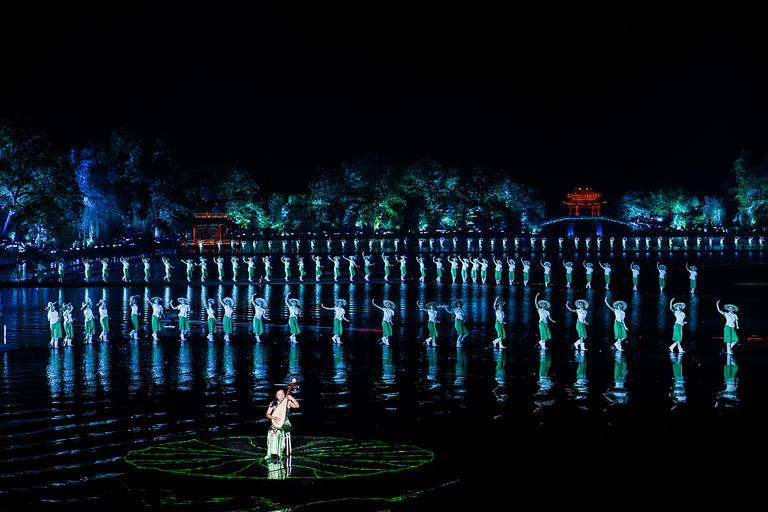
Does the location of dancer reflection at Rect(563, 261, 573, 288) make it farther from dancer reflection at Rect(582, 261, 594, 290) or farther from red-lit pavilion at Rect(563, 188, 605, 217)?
red-lit pavilion at Rect(563, 188, 605, 217)

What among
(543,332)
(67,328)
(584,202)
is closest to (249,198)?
(584,202)

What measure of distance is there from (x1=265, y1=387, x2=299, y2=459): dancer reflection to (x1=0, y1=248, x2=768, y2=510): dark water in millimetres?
804

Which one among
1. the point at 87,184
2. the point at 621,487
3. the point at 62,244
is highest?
the point at 87,184

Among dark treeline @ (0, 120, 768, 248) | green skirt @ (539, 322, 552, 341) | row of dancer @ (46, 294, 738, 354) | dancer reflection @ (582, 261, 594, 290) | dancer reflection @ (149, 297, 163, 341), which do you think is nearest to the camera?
row of dancer @ (46, 294, 738, 354)

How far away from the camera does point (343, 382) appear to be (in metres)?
18.7

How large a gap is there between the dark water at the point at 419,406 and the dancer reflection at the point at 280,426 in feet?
2.64

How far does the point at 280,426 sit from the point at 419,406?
487cm

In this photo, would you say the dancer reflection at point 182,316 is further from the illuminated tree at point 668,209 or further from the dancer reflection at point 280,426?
the illuminated tree at point 668,209

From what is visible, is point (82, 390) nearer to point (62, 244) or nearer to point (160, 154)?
point (62, 244)

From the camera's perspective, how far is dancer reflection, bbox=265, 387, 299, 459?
39.3ft

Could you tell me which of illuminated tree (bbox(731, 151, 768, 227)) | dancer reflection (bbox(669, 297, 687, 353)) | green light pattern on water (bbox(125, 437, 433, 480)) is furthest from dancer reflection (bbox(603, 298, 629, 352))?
illuminated tree (bbox(731, 151, 768, 227))

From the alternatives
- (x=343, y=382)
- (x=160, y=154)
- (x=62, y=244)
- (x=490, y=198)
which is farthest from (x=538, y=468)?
(x=490, y=198)

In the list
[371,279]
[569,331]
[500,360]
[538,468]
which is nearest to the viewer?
[538,468]

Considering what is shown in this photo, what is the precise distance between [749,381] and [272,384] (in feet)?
33.6
